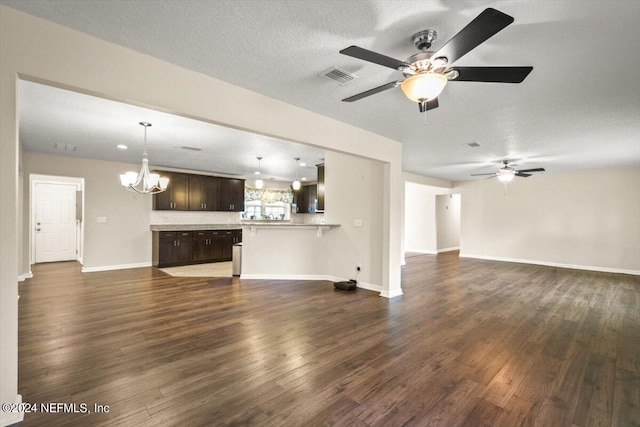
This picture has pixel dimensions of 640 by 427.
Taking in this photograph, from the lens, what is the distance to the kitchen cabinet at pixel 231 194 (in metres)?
8.64

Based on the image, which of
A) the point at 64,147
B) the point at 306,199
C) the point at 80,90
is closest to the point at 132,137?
the point at 64,147

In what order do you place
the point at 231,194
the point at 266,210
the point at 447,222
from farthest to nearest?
1. the point at 447,222
2. the point at 266,210
3. the point at 231,194

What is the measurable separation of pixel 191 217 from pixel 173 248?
1.26 m

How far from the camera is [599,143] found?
4.82 metres

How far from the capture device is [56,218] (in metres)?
8.03

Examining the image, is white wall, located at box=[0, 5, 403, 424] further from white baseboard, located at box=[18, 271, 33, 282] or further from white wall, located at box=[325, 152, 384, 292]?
white baseboard, located at box=[18, 271, 33, 282]

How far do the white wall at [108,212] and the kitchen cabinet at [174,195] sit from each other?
34 cm

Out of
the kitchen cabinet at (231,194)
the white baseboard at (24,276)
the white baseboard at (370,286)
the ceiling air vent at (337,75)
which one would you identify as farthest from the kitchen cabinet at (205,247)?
the ceiling air vent at (337,75)

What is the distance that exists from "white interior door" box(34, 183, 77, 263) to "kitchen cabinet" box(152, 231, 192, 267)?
303cm

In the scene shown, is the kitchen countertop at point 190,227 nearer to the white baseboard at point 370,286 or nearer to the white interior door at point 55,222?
the white interior door at point 55,222

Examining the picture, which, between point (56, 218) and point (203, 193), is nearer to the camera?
point (56, 218)

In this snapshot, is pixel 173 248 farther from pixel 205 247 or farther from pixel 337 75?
pixel 337 75

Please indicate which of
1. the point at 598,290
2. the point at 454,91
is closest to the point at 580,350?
the point at 454,91

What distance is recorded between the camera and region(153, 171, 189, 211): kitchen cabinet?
748cm
